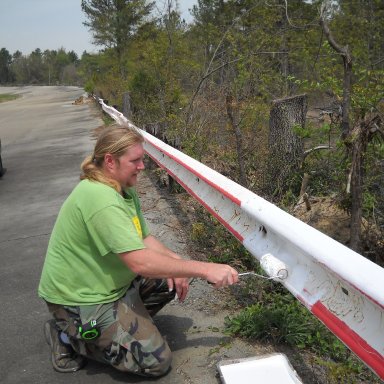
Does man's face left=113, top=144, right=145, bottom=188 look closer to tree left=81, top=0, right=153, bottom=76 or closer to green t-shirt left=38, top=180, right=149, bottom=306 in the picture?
green t-shirt left=38, top=180, right=149, bottom=306

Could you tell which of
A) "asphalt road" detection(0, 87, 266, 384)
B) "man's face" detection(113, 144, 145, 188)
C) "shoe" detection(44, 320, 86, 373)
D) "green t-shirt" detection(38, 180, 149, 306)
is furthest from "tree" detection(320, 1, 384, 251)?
"shoe" detection(44, 320, 86, 373)

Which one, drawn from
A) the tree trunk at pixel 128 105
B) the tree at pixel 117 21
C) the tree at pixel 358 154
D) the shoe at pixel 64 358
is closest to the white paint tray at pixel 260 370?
the shoe at pixel 64 358

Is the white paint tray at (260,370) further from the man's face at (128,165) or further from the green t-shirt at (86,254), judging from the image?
the man's face at (128,165)

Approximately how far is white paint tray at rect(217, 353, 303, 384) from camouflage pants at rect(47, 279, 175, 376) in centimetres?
36

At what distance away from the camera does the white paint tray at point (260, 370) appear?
7.77ft

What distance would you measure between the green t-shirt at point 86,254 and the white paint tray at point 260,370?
76 cm

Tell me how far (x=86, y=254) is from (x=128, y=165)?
1.86ft

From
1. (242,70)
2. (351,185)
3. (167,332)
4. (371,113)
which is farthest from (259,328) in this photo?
(242,70)

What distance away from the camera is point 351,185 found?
13.6 feet

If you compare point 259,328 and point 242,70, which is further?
point 242,70

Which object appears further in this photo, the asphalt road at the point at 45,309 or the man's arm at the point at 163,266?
the asphalt road at the point at 45,309

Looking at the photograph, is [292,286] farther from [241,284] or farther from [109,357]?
[241,284]

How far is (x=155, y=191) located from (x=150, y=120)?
488cm

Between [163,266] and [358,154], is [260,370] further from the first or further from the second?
[358,154]
